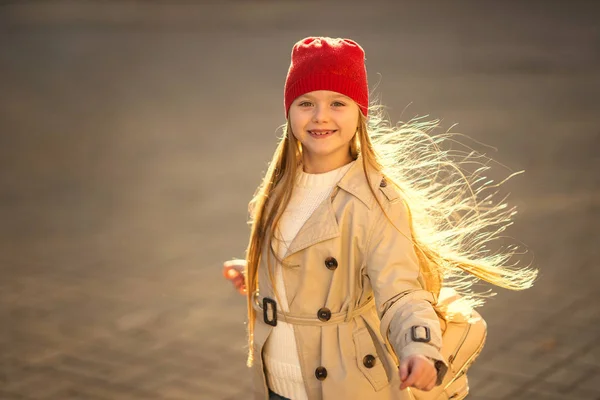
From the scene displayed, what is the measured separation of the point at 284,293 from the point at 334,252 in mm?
231

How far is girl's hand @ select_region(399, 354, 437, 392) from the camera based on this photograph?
259cm

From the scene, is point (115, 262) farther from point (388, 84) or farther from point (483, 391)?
point (388, 84)

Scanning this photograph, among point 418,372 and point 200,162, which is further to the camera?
point 200,162

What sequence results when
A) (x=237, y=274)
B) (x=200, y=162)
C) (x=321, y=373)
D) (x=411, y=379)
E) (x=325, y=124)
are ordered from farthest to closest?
(x=200, y=162) → (x=237, y=274) → (x=325, y=124) → (x=321, y=373) → (x=411, y=379)

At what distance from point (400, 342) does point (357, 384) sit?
0.34 m

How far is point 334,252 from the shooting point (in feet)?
9.93

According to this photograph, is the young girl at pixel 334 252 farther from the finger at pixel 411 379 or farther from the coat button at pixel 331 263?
the finger at pixel 411 379

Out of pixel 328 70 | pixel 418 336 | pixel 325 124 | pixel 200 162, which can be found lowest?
pixel 418 336

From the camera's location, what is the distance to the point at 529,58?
1273 cm

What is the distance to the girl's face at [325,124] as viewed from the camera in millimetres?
3143

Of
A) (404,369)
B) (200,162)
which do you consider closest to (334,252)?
(404,369)

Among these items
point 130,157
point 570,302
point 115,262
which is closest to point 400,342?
point 570,302

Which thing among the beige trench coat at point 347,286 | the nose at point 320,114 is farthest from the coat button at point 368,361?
the nose at point 320,114

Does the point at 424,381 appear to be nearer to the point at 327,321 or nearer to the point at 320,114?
the point at 327,321
